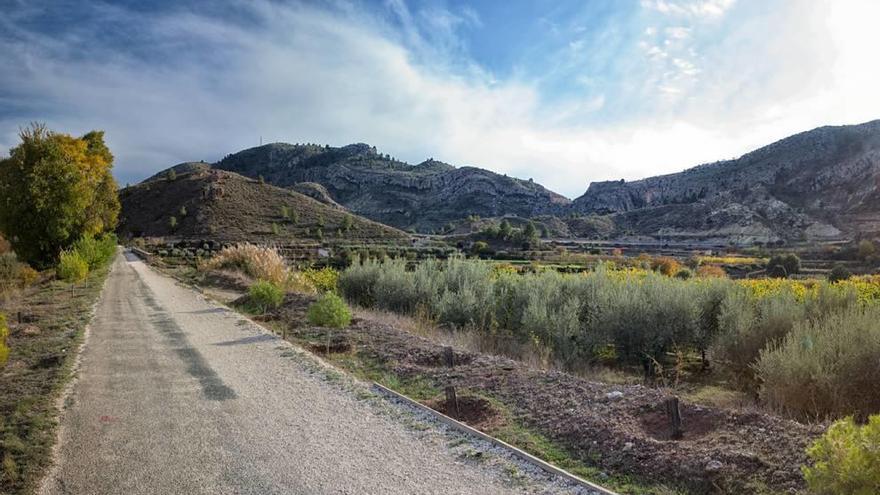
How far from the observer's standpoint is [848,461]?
3082 mm

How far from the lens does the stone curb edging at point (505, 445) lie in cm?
466

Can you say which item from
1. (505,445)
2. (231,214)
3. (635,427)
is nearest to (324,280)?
(505,445)

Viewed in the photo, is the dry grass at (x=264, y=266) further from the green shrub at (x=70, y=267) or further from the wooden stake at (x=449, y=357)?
the wooden stake at (x=449, y=357)

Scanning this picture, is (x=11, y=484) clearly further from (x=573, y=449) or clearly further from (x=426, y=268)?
(x=426, y=268)

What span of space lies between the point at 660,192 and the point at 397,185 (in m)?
66.2

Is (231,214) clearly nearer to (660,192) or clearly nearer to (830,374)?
(830,374)

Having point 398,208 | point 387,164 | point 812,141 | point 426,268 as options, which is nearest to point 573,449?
point 426,268

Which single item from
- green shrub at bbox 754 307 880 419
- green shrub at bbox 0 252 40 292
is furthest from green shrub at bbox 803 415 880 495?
green shrub at bbox 0 252 40 292

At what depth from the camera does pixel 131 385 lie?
8016 mm

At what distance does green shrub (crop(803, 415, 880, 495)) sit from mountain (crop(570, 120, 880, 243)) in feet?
255

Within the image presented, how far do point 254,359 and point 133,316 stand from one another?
7278mm

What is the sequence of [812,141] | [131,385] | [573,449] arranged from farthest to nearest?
1. [812,141]
2. [131,385]
3. [573,449]

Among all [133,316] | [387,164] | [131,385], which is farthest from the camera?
[387,164]

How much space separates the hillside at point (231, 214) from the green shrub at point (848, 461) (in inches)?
2466
